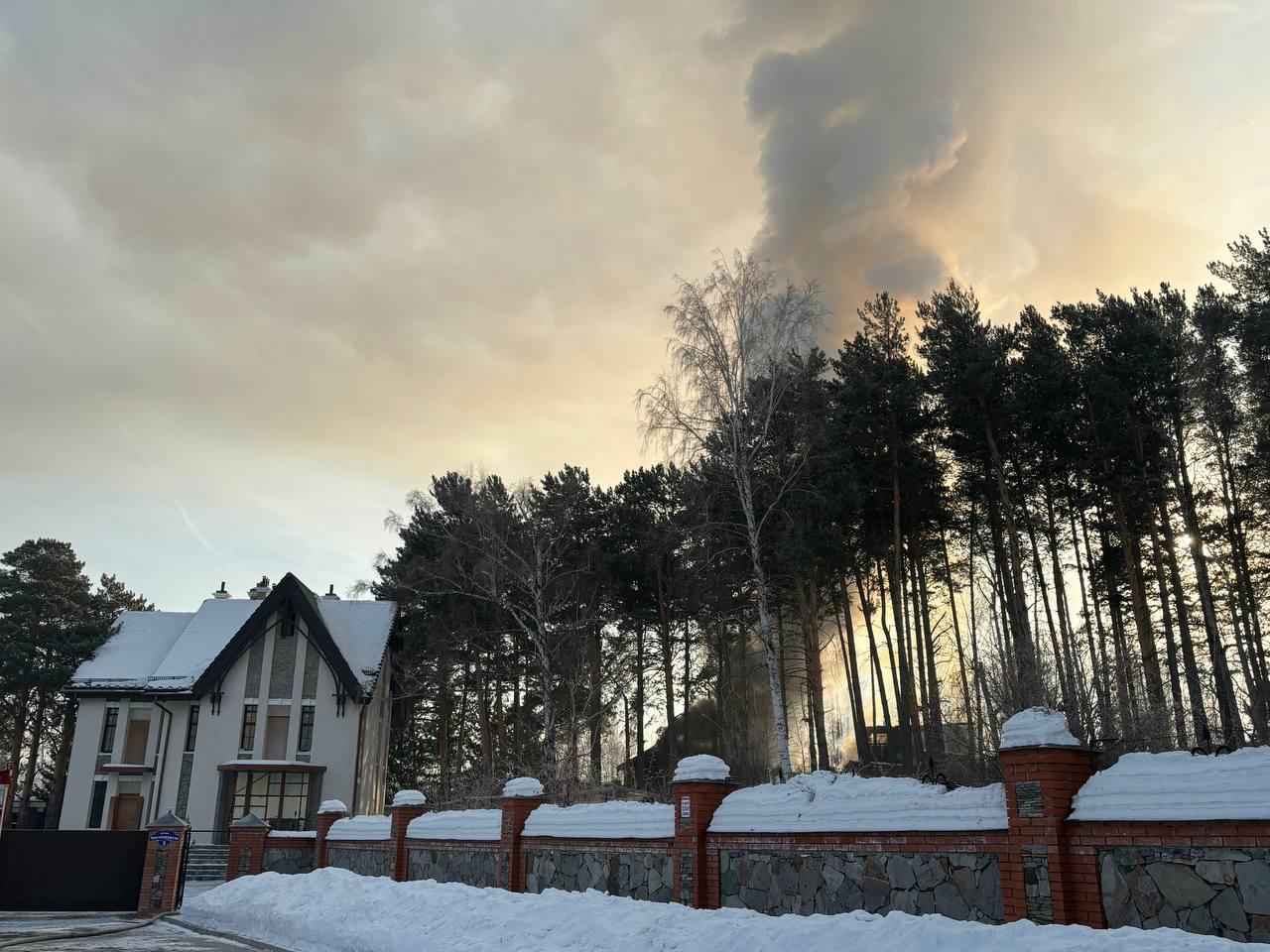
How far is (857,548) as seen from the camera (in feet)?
95.9

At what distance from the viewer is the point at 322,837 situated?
66.0 feet

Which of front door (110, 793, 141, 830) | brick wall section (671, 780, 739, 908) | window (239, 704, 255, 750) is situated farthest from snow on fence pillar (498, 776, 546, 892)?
front door (110, 793, 141, 830)

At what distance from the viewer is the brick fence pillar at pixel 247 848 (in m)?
20.8

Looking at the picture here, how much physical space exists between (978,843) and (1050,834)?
0.76 m

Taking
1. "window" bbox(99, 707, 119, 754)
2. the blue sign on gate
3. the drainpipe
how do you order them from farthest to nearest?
"window" bbox(99, 707, 119, 754) → the drainpipe → the blue sign on gate

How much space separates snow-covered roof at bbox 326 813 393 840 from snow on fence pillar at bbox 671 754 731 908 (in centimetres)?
840

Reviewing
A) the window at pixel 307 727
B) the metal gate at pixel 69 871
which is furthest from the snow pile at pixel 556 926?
the window at pixel 307 727

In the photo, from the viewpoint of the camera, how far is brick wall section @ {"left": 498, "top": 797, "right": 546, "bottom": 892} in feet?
44.7

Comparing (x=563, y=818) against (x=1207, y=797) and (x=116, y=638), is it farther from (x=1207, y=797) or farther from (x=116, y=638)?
(x=116, y=638)

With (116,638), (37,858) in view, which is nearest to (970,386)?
(37,858)

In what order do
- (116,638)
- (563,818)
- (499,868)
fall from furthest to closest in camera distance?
(116,638), (499,868), (563,818)

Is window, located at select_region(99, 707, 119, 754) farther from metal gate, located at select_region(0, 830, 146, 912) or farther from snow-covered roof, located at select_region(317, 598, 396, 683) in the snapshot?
metal gate, located at select_region(0, 830, 146, 912)

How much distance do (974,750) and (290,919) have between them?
515 inches

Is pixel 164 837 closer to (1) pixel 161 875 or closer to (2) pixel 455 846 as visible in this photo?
(1) pixel 161 875
